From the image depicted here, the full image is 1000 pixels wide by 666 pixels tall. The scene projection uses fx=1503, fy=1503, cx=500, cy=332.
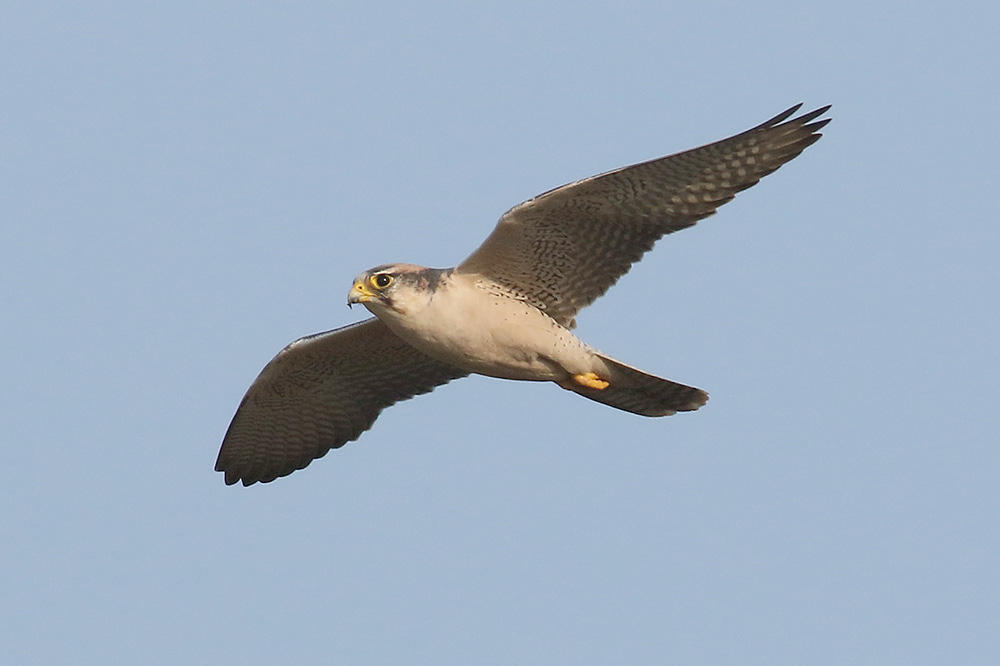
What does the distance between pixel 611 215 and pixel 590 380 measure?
1145 mm

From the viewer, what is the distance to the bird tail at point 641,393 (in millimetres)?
10266

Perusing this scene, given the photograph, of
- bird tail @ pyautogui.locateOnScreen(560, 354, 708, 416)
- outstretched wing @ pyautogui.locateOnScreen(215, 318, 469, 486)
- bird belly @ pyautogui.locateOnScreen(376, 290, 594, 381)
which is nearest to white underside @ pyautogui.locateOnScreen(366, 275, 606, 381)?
bird belly @ pyautogui.locateOnScreen(376, 290, 594, 381)

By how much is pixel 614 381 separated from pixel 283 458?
2958 millimetres

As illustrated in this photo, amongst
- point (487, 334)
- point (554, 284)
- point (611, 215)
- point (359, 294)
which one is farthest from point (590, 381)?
point (359, 294)

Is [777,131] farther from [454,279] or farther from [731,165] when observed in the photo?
[454,279]

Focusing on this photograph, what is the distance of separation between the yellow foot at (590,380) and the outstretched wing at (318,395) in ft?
4.57

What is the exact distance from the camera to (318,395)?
11414mm

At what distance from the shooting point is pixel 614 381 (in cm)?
1032

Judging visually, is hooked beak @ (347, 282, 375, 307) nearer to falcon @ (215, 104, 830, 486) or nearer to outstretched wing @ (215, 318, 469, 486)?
falcon @ (215, 104, 830, 486)

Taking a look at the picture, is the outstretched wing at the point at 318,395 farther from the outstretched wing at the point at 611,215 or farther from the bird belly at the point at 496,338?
the outstretched wing at the point at 611,215

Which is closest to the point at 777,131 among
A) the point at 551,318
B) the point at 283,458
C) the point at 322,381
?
the point at 551,318

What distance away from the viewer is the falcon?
9508 millimetres

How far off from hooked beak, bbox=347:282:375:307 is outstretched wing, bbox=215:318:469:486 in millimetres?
1193

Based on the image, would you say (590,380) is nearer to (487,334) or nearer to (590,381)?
(590,381)
